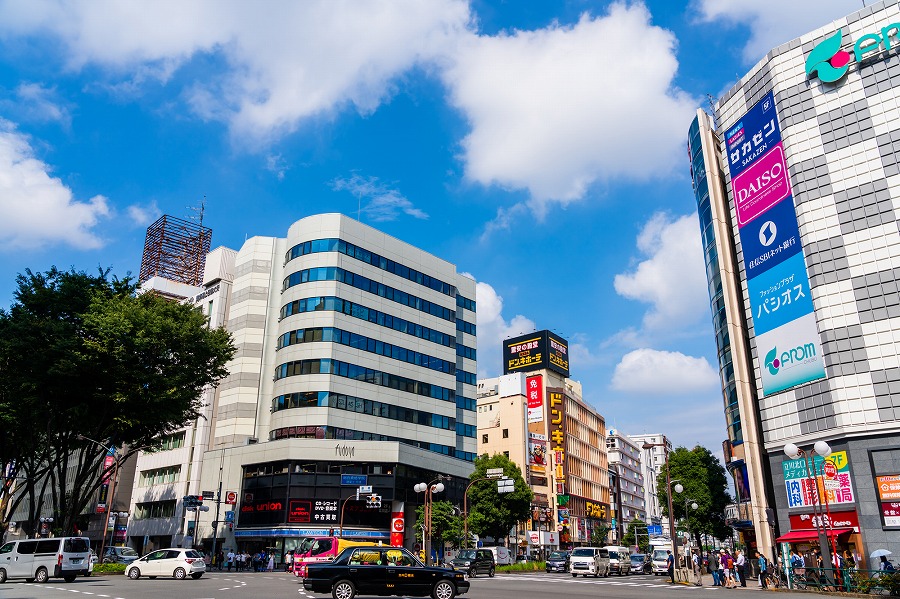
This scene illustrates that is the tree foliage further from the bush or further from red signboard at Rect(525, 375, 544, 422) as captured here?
red signboard at Rect(525, 375, 544, 422)

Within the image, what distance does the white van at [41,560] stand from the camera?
101 ft

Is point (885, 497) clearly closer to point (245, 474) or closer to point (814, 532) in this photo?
point (814, 532)

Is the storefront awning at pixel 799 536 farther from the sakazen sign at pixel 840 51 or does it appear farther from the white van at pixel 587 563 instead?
the sakazen sign at pixel 840 51

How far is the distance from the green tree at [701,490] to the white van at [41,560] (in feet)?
189

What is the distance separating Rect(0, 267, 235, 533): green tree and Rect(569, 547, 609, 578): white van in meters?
29.6

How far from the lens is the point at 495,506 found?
6612 centimetres

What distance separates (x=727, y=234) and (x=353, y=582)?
1740 inches

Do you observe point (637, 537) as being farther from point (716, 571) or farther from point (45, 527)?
point (45, 527)

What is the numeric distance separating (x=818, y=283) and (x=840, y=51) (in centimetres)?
1628

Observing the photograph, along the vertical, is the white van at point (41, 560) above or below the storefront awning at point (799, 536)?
below

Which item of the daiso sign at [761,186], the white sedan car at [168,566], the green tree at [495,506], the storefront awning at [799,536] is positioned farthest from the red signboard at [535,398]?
the white sedan car at [168,566]

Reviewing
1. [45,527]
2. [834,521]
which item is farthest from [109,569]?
[45,527]

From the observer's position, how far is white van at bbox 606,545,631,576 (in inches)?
2047

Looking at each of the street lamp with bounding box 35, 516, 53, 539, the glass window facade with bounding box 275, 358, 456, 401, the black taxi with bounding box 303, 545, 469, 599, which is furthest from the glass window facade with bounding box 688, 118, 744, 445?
the street lamp with bounding box 35, 516, 53, 539
